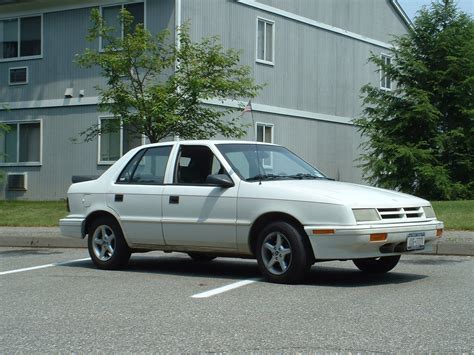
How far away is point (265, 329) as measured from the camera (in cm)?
633

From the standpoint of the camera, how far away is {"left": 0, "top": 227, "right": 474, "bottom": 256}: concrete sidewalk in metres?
11.8

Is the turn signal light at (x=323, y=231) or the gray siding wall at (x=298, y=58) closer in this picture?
the turn signal light at (x=323, y=231)

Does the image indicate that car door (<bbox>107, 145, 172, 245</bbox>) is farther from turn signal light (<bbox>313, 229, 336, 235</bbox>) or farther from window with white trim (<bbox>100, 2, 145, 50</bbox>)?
window with white trim (<bbox>100, 2, 145, 50</bbox>)

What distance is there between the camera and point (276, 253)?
8766mm

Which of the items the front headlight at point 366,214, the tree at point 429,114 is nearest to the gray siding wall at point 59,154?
the tree at point 429,114

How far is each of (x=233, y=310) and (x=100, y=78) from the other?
1726cm

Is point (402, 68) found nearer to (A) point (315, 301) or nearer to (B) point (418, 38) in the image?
(B) point (418, 38)

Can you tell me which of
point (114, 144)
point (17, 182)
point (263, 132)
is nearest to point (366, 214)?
point (114, 144)

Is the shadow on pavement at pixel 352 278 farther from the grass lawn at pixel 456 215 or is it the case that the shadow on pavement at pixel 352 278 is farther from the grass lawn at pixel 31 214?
the grass lawn at pixel 31 214

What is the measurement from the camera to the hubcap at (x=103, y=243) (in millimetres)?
10416

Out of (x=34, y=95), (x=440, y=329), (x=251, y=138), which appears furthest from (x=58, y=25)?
(x=440, y=329)

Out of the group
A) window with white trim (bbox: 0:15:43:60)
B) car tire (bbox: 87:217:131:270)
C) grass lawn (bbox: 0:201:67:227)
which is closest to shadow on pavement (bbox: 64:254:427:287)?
car tire (bbox: 87:217:131:270)

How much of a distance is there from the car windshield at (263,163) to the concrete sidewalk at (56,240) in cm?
295

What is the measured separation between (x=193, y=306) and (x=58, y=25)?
18826 mm
